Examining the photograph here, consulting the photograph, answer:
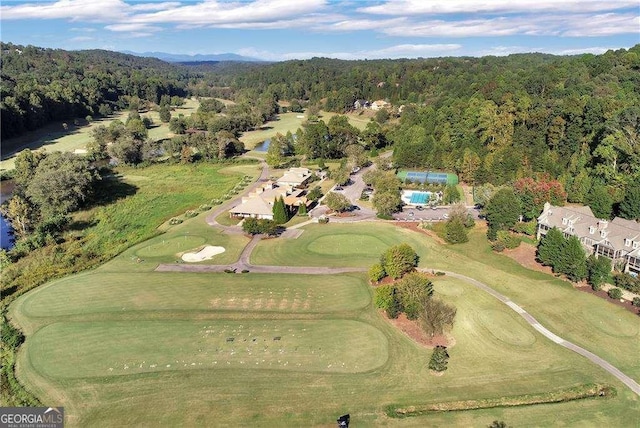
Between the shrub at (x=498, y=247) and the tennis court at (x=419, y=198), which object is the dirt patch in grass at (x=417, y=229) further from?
the tennis court at (x=419, y=198)

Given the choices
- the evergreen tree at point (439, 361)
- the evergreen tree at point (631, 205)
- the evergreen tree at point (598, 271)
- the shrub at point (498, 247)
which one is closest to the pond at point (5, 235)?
the evergreen tree at point (439, 361)

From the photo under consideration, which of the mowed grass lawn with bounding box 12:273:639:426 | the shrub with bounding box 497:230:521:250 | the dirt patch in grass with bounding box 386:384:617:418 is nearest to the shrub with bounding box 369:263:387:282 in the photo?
the mowed grass lawn with bounding box 12:273:639:426

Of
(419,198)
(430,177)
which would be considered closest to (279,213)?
(419,198)

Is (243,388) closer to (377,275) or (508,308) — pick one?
(377,275)

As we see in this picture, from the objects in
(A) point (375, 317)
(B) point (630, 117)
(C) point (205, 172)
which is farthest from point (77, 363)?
(B) point (630, 117)

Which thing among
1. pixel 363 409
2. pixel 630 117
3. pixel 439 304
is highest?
pixel 630 117

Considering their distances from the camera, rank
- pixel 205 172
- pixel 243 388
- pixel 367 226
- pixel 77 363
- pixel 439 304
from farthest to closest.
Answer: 1. pixel 205 172
2. pixel 367 226
3. pixel 439 304
4. pixel 77 363
5. pixel 243 388

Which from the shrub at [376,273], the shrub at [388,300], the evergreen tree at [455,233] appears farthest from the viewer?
the evergreen tree at [455,233]
